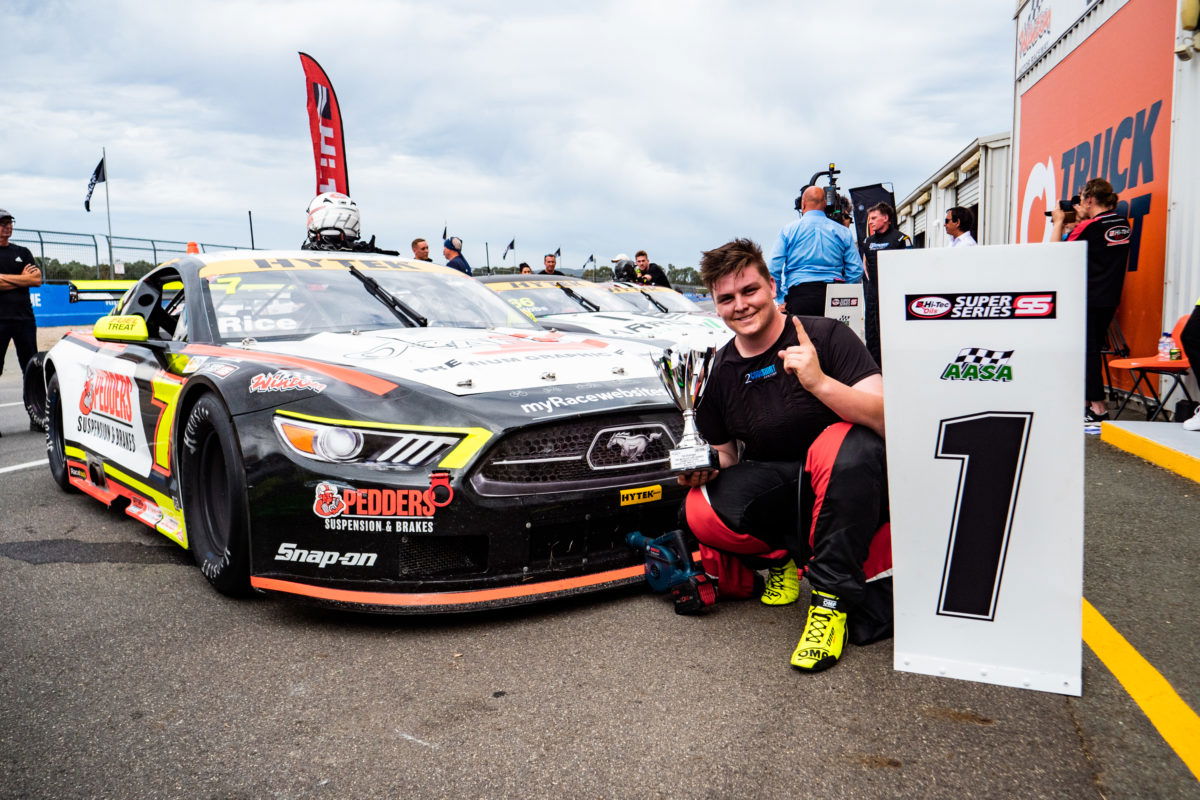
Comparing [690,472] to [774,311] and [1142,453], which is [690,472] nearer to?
[774,311]

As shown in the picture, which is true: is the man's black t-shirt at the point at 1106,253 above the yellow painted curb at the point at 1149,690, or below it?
above

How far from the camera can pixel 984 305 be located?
7.28 ft

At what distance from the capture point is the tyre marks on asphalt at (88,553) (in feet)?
12.5

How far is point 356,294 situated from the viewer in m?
4.22

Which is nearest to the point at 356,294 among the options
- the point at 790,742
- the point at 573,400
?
the point at 573,400

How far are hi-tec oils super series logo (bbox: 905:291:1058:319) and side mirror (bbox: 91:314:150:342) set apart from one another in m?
3.12

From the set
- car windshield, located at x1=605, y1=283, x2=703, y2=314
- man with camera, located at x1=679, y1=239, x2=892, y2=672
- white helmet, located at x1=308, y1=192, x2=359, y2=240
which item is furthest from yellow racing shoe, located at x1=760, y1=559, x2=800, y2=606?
car windshield, located at x1=605, y1=283, x2=703, y2=314

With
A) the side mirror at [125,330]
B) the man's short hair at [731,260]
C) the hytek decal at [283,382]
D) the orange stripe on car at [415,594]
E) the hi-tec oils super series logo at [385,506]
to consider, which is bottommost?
the orange stripe on car at [415,594]

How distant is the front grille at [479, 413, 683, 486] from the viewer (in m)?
2.90

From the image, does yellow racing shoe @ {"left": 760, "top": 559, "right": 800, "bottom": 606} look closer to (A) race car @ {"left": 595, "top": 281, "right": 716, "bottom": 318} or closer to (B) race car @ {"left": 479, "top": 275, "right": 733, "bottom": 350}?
(B) race car @ {"left": 479, "top": 275, "right": 733, "bottom": 350}

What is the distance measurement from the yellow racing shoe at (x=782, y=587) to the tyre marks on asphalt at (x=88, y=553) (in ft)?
7.73

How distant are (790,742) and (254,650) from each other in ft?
5.42

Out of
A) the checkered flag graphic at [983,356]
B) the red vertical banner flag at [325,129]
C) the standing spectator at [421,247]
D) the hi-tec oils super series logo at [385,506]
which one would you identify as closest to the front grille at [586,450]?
the hi-tec oils super series logo at [385,506]

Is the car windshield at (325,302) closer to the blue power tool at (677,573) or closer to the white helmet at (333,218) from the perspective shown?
the white helmet at (333,218)
